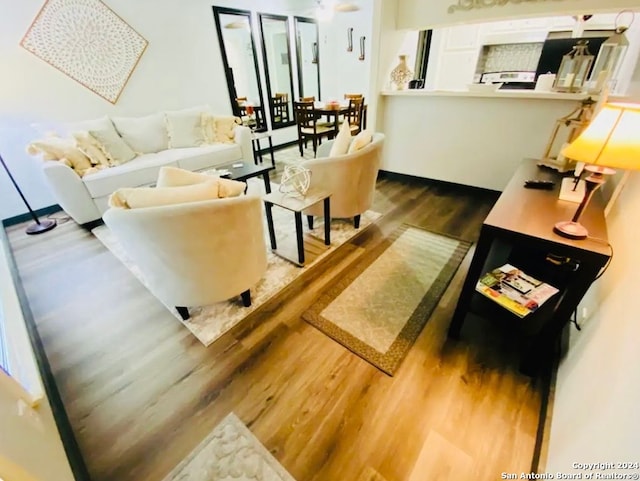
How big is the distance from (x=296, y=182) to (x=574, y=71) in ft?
8.37

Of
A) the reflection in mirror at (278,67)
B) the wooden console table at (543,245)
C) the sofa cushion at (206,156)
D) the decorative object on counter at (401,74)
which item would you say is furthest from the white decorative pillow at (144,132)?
the wooden console table at (543,245)

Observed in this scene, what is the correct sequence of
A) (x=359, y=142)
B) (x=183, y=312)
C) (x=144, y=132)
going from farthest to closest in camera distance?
(x=144, y=132) → (x=359, y=142) → (x=183, y=312)

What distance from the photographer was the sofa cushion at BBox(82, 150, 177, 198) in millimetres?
2748

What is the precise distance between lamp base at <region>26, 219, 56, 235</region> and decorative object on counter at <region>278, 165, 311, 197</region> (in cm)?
267

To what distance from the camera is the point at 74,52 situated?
2992 millimetres

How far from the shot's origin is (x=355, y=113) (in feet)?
14.1

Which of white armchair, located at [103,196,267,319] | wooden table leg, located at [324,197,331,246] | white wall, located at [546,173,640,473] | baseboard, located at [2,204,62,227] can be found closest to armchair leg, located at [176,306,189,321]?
white armchair, located at [103,196,267,319]

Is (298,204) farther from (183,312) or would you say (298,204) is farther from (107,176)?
(107,176)

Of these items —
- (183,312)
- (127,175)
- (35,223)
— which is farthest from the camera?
(35,223)

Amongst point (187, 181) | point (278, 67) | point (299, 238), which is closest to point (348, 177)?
point (299, 238)

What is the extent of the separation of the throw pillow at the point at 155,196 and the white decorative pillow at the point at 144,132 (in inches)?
99.0

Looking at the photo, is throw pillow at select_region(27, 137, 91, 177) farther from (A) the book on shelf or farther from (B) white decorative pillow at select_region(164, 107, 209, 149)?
(A) the book on shelf

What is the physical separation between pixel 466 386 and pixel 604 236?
2.80 ft

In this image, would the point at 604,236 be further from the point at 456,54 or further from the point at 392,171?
the point at 456,54
